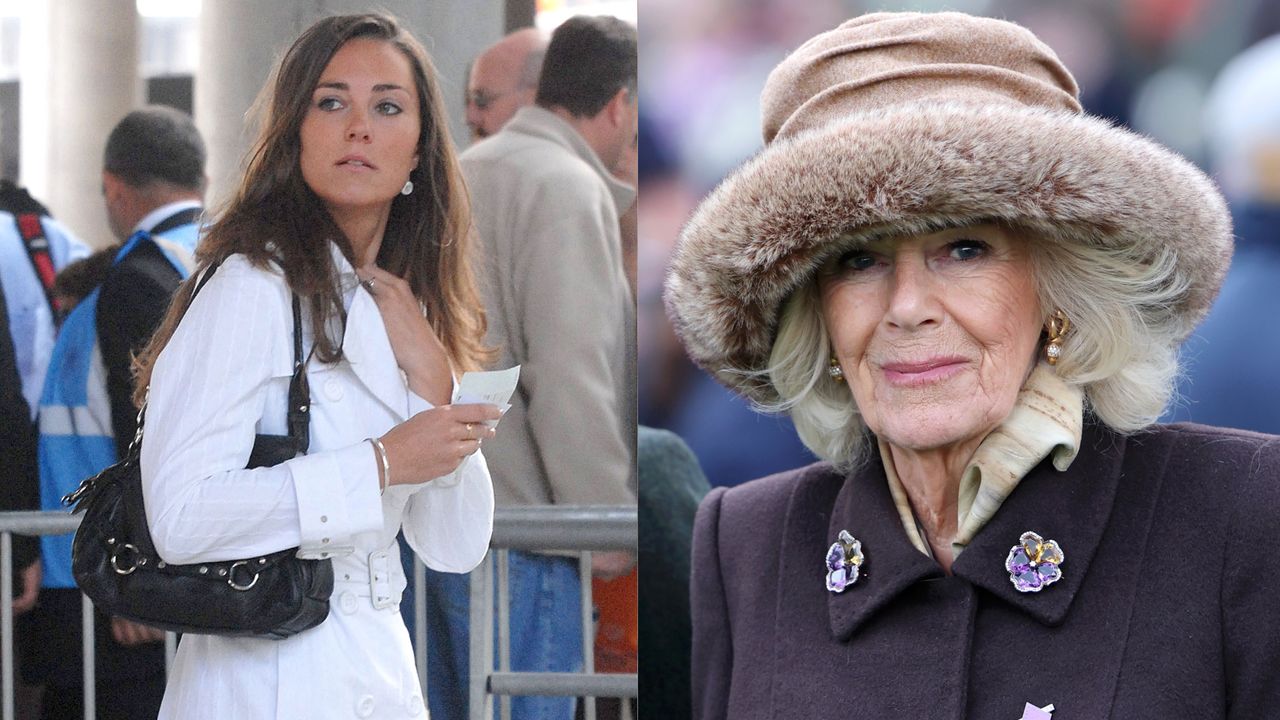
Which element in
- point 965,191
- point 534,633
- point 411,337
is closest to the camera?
point 965,191

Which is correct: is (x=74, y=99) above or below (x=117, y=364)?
above

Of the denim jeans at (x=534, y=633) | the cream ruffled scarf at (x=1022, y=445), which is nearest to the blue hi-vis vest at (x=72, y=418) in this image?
the denim jeans at (x=534, y=633)

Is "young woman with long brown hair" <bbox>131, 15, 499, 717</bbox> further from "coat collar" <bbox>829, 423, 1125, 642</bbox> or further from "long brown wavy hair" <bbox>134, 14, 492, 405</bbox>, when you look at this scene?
"coat collar" <bbox>829, 423, 1125, 642</bbox>

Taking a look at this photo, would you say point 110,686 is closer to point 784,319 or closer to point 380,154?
point 380,154

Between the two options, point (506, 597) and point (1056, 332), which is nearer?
point (1056, 332)

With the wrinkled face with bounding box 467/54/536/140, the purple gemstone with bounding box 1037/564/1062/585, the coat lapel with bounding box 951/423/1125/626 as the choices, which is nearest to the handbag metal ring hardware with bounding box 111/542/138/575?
the wrinkled face with bounding box 467/54/536/140

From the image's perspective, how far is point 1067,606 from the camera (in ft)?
6.17

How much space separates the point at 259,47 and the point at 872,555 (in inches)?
48.0

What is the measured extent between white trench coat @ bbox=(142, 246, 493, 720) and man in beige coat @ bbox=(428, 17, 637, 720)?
7.1 inches

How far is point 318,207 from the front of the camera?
6.67 ft

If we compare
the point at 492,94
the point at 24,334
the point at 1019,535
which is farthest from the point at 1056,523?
the point at 24,334

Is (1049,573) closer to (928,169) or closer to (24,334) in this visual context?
(928,169)

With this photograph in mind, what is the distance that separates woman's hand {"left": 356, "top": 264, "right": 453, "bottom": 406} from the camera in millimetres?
2041

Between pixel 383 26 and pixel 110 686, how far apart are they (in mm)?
1128
